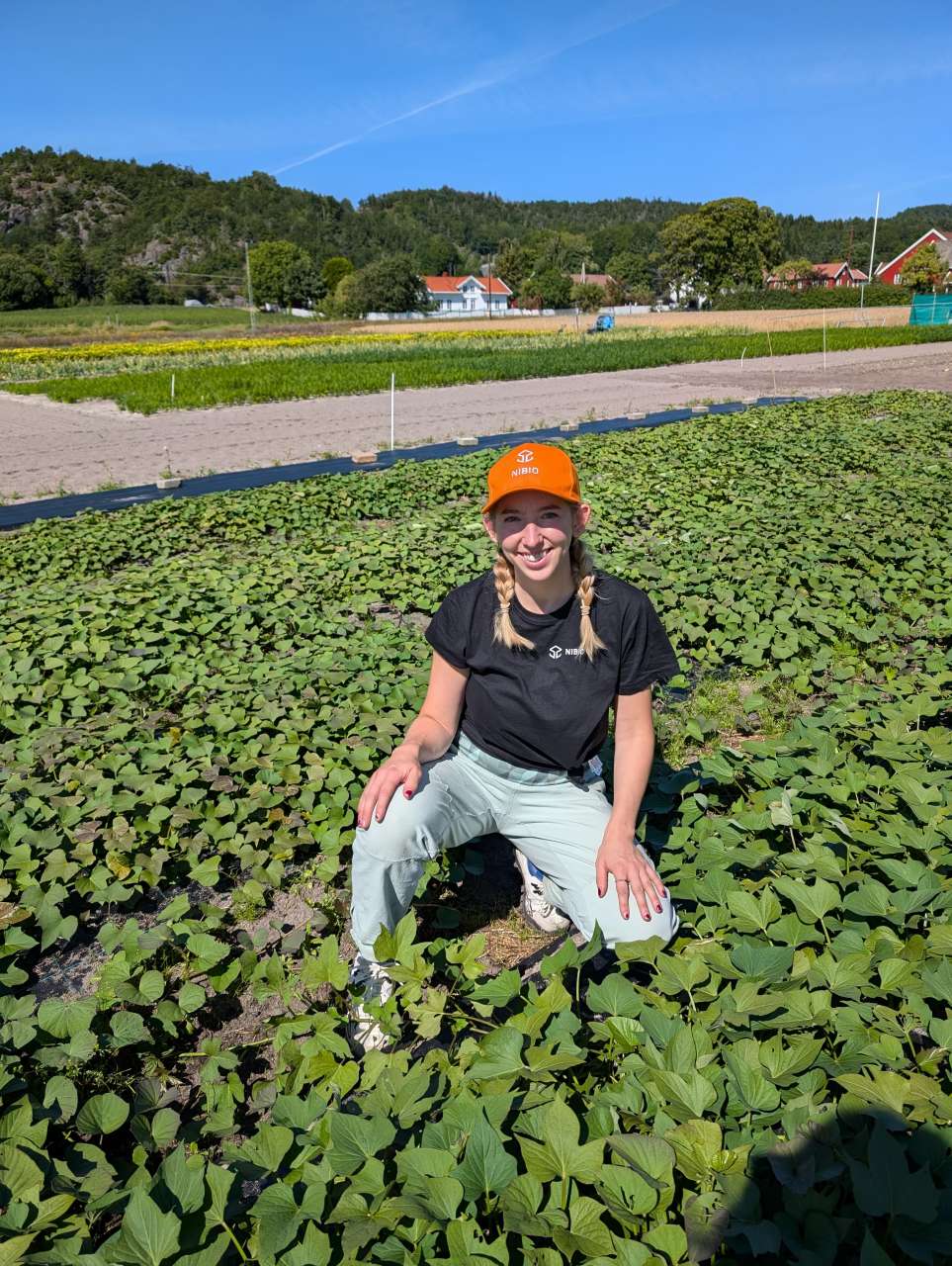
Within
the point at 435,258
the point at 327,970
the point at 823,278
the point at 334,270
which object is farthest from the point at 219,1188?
the point at 435,258

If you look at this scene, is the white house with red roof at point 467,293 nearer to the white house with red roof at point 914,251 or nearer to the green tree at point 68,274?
the green tree at point 68,274

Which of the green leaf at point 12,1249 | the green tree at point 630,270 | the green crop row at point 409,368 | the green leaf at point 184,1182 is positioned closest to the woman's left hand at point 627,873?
the green leaf at point 184,1182

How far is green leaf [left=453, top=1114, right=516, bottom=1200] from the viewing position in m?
1.36

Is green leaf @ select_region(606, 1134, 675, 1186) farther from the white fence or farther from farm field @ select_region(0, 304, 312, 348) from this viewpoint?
the white fence

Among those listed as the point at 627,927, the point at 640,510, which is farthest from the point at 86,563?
the point at 627,927

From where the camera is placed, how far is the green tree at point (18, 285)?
3034 inches

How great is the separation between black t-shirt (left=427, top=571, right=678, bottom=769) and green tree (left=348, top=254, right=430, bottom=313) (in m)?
86.5

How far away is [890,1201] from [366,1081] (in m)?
0.92

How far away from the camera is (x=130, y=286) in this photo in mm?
88125

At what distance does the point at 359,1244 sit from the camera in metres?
1.34

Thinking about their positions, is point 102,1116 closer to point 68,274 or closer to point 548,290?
point 548,290

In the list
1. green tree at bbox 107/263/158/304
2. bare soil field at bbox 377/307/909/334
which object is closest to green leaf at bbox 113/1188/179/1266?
bare soil field at bbox 377/307/909/334

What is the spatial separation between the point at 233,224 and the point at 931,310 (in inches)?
3814

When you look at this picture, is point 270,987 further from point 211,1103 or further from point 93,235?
point 93,235
